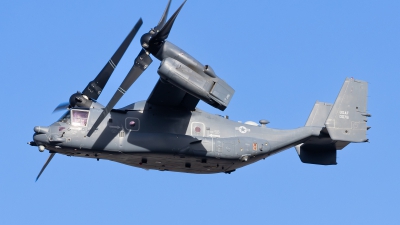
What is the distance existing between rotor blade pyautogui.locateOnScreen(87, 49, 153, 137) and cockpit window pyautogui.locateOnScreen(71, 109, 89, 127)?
1.90 ft

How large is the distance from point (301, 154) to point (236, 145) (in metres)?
4.35

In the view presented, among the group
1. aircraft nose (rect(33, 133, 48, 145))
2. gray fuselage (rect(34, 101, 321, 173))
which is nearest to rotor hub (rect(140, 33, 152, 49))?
gray fuselage (rect(34, 101, 321, 173))

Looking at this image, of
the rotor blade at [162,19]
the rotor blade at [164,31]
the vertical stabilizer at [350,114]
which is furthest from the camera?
the vertical stabilizer at [350,114]

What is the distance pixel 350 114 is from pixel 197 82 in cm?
702

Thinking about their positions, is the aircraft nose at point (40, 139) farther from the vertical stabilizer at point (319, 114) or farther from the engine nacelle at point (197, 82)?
the vertical stabilizer at point (319, 114)

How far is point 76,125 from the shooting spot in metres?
29.2

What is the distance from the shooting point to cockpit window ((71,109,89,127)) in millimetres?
29266

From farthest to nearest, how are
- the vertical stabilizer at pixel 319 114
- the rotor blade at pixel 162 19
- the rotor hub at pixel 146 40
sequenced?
1. the vertical stabilizer at pixel 319 114
2. the rotor blade at pixel 162 19
3. the rotor hub at pixel 146 40

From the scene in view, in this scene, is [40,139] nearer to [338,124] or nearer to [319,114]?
[338,124]

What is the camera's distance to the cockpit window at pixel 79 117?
A: 29266mm

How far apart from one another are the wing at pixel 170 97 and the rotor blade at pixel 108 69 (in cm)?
203

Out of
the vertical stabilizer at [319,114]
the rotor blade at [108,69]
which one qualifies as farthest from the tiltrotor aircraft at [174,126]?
the vertical stabilizer at [319,114]

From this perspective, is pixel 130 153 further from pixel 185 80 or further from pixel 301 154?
pixel 301 154

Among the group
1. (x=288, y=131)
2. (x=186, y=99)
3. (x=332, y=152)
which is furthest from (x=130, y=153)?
(x=332, y=152)
